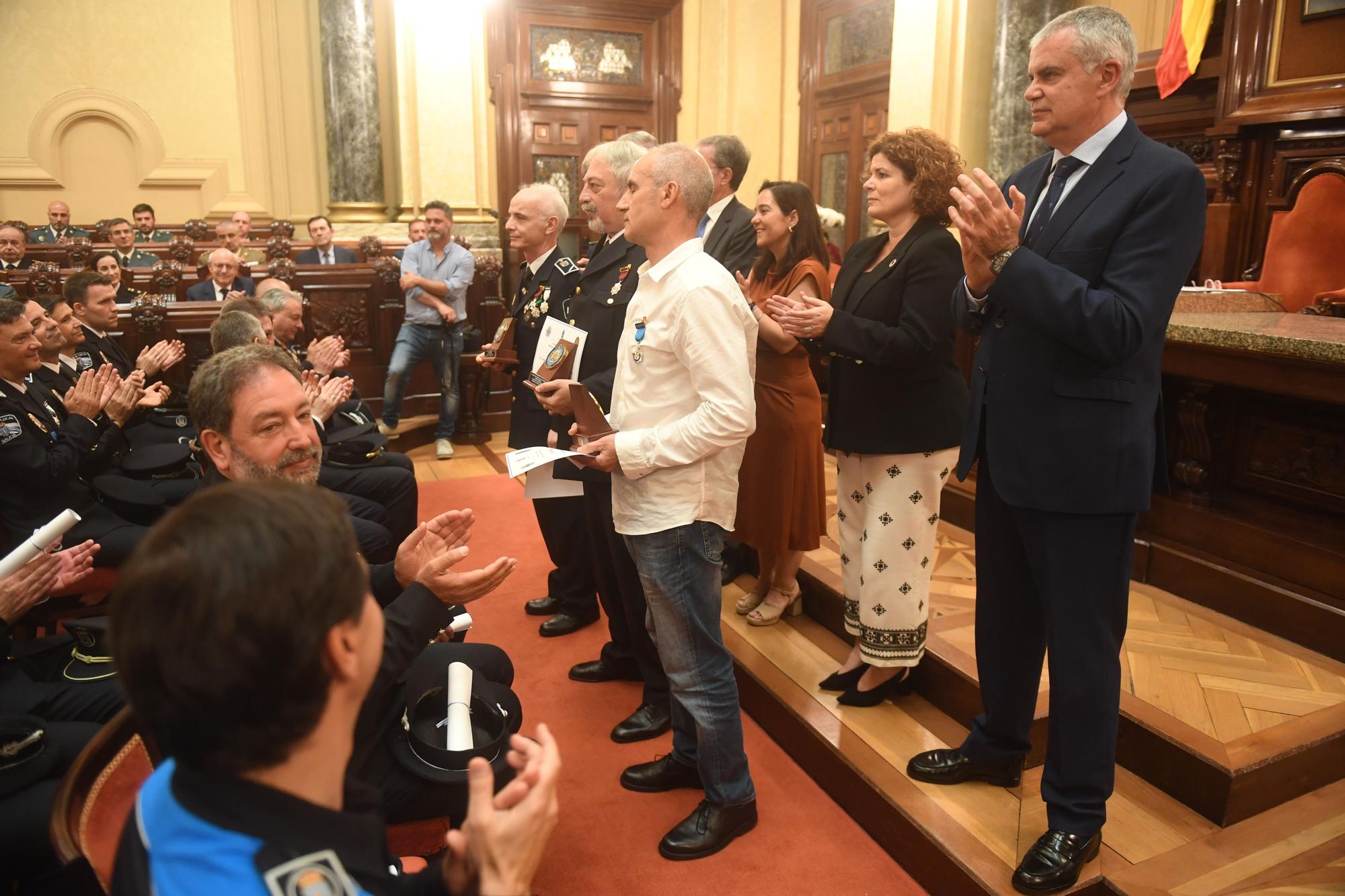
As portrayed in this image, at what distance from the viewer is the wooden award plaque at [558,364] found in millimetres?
2637

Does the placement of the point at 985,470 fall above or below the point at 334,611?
below

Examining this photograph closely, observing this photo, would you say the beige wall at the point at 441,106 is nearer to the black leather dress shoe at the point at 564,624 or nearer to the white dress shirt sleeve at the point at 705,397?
the black leather dress shoe at the point at 564,624

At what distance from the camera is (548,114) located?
28.4 ft

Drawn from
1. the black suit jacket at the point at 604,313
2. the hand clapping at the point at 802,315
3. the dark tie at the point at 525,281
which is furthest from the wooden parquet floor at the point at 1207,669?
the dark tie at the point at 525,281

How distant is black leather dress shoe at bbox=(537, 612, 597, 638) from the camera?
10.9 ft

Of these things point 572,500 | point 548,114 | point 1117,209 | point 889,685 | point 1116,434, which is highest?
point 548,114

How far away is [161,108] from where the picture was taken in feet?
27.8

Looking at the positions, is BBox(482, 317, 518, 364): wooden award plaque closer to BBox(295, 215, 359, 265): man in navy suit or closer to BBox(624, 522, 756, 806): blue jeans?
BBox(624, 522, 756, 806): blue jeans

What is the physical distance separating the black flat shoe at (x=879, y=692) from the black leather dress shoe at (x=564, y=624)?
1085mm

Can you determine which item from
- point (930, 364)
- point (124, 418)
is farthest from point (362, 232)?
point (930, 364)

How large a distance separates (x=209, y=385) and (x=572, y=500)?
5.00ft

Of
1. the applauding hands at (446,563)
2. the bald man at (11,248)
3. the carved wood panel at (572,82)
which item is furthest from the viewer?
the carved wood panel at (572,82)

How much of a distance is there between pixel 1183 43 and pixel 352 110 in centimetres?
615

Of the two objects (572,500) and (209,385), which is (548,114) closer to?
(572,500)
